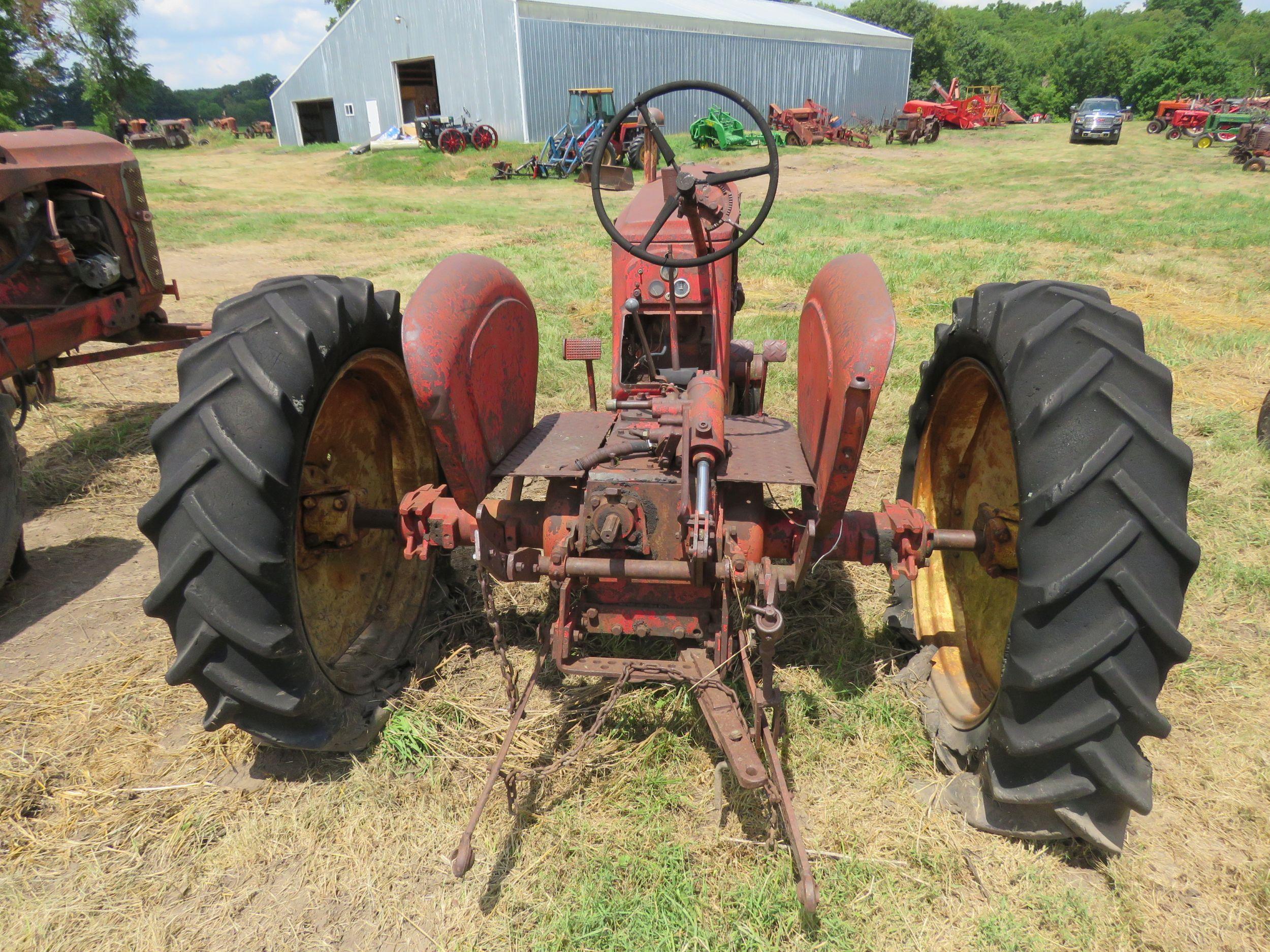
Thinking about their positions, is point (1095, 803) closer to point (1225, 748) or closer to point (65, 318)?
point (1225, 748)

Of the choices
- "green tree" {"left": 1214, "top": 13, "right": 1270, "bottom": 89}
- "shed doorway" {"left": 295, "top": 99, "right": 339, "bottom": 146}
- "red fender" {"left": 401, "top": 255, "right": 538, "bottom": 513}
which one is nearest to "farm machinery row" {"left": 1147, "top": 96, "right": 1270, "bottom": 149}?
"green tree" {"left": 1214, "top": 13, "right": 1270, "bottom": 89}

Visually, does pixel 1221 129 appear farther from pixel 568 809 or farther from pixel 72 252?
pixel 568 809

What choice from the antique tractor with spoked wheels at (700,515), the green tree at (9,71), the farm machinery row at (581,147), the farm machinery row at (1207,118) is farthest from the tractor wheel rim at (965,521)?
the farm machinery row at (1207,118)

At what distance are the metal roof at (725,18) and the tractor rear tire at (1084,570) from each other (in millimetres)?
23534

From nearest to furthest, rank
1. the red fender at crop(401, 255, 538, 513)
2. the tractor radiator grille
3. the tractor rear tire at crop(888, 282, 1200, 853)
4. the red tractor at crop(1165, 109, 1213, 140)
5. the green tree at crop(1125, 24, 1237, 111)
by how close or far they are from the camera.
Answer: the tractor rear tire at crop(888, 282, 1200, 853) → the red fender at crop(401, 255, 538, 513) → the tractor radiator grille → the red tractor at crop(1165, 109, 1213, 140) → the green tree at crop(1125, 24, 1237, 111)

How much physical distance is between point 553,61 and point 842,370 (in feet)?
77.8

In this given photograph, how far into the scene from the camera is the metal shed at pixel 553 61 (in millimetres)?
22781

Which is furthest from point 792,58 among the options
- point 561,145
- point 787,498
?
point 787,498

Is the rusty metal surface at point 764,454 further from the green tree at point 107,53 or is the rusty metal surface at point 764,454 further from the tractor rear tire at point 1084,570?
the green tree at point 107,53

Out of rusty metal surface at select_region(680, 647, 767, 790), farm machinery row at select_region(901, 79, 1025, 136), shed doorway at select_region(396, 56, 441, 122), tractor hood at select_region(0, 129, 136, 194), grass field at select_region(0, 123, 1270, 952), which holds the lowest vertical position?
grass field at select_region(0, 123, 1270, 952)

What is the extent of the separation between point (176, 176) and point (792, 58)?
2087 centimetres

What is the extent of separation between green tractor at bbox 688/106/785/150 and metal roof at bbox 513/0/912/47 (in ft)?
14.0

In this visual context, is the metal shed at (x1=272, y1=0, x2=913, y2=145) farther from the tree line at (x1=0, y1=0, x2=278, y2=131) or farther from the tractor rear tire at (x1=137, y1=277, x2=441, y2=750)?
the tractor rear tire at (x1=137, y1=277, x2=441, y2=750)

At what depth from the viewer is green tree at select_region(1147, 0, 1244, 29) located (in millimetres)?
62688
